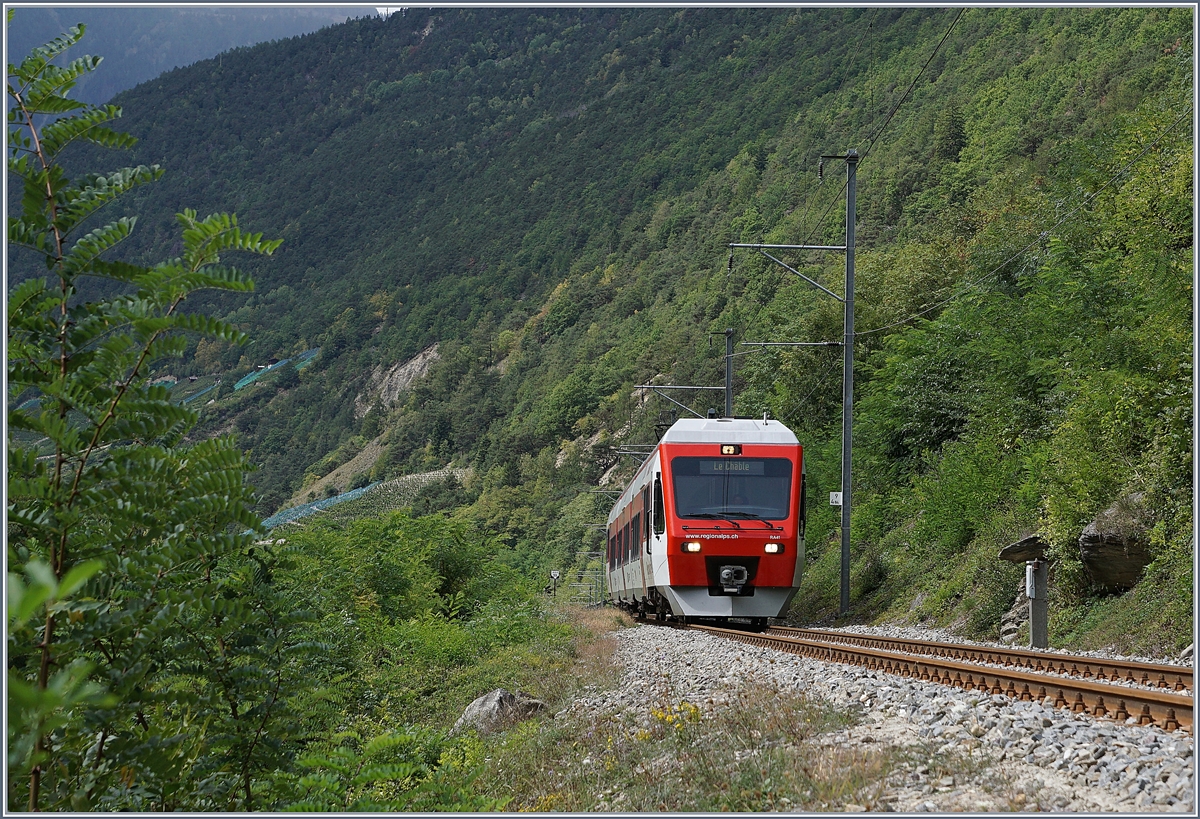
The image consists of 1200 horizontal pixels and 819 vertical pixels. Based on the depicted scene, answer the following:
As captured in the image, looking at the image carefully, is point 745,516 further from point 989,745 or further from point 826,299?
point 826,299

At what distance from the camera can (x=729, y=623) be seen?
68.4 feet

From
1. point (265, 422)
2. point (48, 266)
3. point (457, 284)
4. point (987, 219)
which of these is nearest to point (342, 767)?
point (48, 266)

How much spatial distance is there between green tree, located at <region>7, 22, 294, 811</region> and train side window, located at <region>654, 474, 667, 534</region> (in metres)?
12.6

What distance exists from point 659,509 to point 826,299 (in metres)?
23.9

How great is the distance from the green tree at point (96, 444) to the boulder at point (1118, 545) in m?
11.5

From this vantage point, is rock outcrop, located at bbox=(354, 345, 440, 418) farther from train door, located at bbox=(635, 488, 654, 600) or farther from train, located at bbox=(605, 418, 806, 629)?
train, located at bbox=(605, 418, 806, 629)

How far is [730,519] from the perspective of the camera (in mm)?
16609

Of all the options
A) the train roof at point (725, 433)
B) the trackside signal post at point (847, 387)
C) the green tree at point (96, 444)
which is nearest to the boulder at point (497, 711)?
the green tree at point (96, 444)

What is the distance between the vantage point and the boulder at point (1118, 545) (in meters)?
12.9

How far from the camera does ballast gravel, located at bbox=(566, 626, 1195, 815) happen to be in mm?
4789

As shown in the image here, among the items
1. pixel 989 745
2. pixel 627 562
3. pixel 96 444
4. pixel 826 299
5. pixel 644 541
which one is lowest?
pixel 627 562

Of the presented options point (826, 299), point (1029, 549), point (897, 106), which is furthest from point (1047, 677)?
point (826, 299)

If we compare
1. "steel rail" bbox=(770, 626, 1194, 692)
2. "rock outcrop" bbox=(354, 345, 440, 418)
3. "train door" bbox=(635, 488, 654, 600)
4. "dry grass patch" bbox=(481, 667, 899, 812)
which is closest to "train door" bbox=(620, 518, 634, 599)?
"train door" bbox=(635, 488, 654, 600)

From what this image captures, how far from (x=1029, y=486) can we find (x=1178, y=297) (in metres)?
4.58
